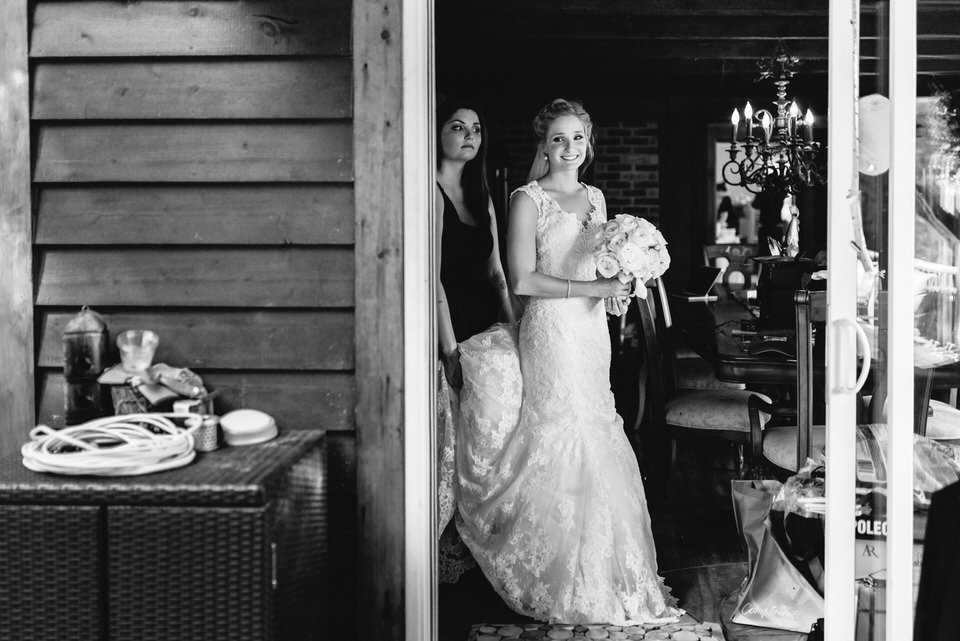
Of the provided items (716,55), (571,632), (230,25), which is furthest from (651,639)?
(716,55)

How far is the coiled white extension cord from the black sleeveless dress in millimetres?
1787

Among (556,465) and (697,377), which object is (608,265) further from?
(697,377)

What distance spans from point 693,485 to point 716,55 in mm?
3230

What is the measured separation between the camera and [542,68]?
734 centimetres

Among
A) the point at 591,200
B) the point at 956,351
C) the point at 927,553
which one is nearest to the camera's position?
the point at 927,553

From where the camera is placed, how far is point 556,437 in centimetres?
335

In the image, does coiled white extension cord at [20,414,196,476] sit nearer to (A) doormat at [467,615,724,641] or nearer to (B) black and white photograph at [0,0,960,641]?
(B) black and white photograph at [0,0,960,641]

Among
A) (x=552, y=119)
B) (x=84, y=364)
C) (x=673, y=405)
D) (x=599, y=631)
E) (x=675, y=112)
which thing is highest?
(x=675, y=112)

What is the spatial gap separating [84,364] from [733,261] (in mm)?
7011

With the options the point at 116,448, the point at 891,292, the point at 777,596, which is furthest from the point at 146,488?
the point at 777,596

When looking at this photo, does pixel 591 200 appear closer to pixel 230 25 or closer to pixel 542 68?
pixel 230 25

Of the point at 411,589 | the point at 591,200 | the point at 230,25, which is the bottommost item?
the point at 411,589

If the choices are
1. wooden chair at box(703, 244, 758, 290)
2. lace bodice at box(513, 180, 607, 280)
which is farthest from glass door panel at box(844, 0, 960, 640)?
wooden chair at box(703, 244, 758, 290)

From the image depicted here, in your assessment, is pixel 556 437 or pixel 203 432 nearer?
pixel 203 432
